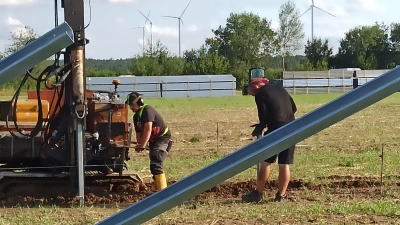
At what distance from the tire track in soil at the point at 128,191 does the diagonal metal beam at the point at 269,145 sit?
6.56m

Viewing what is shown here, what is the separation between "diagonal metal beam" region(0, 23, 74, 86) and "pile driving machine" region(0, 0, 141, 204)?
5.75m

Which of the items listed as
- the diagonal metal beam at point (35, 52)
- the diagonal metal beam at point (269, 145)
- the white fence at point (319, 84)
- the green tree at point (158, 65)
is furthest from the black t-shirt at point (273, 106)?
the green tree at point (158, 65)

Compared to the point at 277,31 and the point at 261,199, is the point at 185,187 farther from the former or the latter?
the point at 277,31

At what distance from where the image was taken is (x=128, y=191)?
31.1 feet

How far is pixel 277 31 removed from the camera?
87812mm

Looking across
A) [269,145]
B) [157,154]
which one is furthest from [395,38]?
[269,145]

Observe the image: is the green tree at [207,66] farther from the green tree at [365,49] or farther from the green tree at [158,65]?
the green tree at [365,49]

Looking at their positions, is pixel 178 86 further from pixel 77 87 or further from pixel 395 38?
pixel 77 87

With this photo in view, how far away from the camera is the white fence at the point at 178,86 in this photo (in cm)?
5285

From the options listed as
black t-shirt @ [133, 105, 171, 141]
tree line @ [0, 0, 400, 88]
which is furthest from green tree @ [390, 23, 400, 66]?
black t-shirt @ [133, 105, 171, 141]

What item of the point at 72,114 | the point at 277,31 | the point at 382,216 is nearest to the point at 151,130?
the point at 72,114

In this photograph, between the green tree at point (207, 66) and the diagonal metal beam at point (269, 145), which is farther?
the green tree at point (207, 66)

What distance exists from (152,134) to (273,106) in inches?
73.0

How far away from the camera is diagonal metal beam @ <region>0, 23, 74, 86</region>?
1.91 metres
